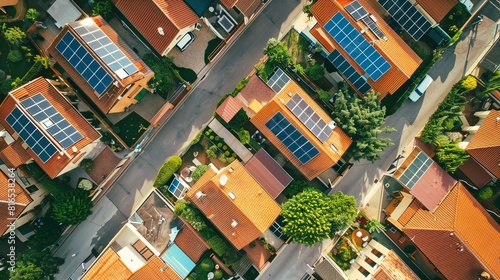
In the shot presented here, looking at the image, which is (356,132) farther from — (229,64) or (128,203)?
(128,203)

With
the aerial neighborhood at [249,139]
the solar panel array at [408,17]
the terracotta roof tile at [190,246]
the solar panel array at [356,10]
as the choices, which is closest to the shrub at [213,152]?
the aerial neighborhood at [249,139]

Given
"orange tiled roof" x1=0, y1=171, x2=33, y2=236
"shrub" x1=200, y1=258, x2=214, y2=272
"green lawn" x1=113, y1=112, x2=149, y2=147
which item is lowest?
"shrub" x1=200, y1=258, x2=214, y2=272

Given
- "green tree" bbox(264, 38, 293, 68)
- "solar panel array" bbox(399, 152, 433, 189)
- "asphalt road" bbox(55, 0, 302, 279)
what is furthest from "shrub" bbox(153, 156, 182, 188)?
"solar panel array" bbox(399, 152, 433, 189)

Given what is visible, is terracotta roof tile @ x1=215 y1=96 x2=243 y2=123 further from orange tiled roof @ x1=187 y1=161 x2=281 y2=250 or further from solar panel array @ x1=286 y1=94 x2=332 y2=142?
solar panel array @ x1=286 y1=94 x2=332 y2=142

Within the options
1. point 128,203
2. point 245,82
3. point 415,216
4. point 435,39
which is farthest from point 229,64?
point 415,216

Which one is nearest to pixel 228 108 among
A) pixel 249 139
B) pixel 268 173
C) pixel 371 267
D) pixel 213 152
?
pixel 249 139

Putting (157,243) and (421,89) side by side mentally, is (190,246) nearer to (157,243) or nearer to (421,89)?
(157,243)
